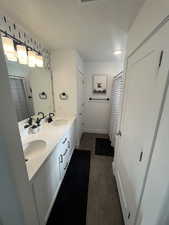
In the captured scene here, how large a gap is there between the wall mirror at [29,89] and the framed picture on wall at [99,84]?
1446 mm

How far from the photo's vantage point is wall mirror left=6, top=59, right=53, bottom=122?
4.50 ft

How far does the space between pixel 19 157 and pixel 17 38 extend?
1.53 meters

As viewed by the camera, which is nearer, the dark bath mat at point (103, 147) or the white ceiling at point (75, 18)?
the white ceiling at point (75, 18)

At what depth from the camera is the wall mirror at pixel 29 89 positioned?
4.50 ft

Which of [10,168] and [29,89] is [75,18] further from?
[10,168]

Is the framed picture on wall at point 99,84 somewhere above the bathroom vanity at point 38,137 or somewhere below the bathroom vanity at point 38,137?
above

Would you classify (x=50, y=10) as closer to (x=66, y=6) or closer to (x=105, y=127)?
(x=66, y=6)

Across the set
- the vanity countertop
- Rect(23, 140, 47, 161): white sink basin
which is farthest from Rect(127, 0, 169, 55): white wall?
Rect(23, 140, 47, 161): white sink basin

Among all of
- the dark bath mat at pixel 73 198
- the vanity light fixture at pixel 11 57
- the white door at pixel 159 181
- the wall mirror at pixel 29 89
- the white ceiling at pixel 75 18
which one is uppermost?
the white ceiling at pixel 75 18

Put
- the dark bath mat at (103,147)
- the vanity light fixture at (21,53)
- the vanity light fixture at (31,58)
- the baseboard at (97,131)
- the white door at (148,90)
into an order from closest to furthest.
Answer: the white door at (148,90) < the vanity light fixture at (21,53) < the vanity light fixture at (31,58) < the dark bath mat at (103,147) < the baseboard at (97,131)

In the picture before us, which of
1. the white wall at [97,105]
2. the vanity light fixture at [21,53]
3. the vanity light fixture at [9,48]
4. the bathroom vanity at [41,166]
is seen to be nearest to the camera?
the bathroom vanity at [41,166]

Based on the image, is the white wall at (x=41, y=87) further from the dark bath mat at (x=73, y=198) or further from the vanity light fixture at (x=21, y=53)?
the dark bath mat at (x=73, y=198)

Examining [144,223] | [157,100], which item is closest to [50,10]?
[157,100]

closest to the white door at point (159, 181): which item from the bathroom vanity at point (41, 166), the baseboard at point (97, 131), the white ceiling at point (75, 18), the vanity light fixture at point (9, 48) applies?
the bathroom vanity at point (41, 166)
